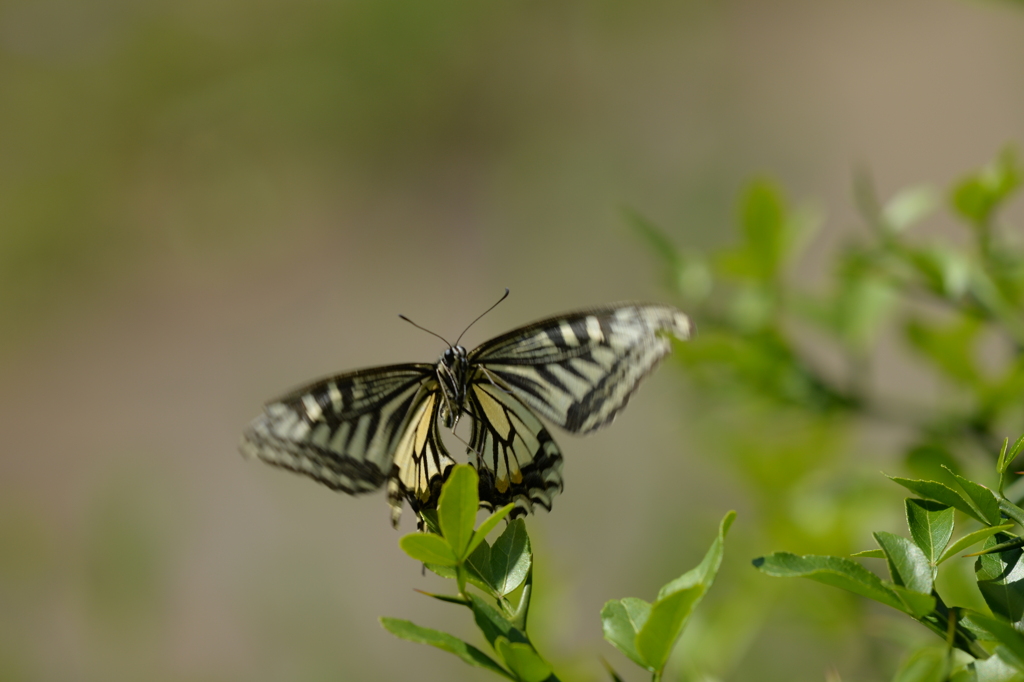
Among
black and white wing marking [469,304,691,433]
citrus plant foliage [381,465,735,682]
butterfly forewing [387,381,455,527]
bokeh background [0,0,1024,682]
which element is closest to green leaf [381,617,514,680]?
citrus plant foliage [381,465,735,682]

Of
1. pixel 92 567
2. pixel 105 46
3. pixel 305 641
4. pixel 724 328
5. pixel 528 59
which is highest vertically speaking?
pixel 105 46

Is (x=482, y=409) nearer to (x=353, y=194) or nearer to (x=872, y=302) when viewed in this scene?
(x=872, y=302)

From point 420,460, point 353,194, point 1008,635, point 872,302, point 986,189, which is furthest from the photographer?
point 353,194

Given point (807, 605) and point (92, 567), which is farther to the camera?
point (92, 567)

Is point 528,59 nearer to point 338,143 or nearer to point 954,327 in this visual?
point 338,143

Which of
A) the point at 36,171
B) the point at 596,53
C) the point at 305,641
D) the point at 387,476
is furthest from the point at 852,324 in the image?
the point at 36,171

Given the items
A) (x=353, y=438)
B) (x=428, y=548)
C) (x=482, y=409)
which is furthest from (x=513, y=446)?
(x=428, y=548)

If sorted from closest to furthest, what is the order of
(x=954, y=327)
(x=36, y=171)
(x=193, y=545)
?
(x=954, y=327) → (x=193, y=545) → (x=36, y=171)

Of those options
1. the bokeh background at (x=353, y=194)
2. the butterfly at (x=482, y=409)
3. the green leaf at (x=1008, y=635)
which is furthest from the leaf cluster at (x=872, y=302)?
the bokeh background at (x=353, y=194)
